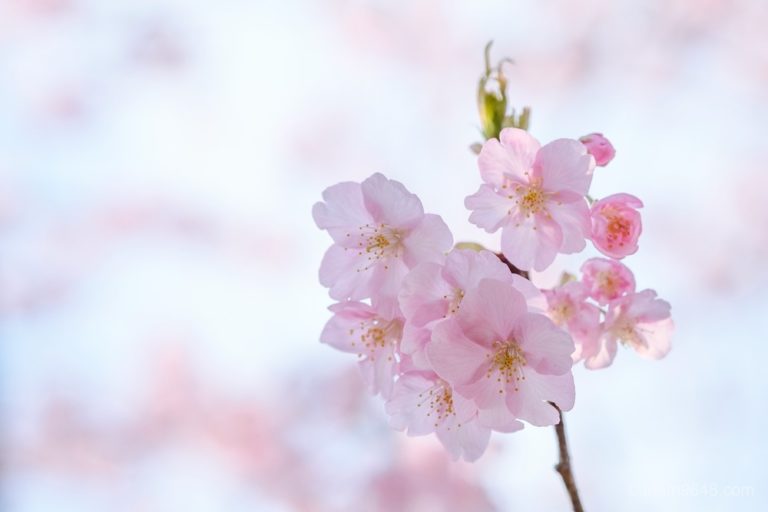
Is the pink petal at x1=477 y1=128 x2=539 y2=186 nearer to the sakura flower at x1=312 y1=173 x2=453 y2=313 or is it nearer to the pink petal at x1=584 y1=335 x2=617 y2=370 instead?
the sakura flower at x1=312 y1=173 x2=453 y2=313

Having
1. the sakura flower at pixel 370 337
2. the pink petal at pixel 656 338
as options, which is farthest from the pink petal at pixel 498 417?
the pink petal at pixel 656 338

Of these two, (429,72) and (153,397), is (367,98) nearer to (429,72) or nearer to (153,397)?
(429,72)

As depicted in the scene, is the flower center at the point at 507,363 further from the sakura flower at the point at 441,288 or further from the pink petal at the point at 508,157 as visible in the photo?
the pink petal at the point at 508,157

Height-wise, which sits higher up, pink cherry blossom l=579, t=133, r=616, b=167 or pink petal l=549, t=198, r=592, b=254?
pink cherry blossom l=579, t=133, r=616, b=167

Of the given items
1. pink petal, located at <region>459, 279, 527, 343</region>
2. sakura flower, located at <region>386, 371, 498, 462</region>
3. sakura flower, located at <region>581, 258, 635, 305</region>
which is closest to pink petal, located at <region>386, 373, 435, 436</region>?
sakura flower, located at <region>386, 371, 498, 462</region>

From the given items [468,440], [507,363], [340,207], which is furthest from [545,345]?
[340,207]

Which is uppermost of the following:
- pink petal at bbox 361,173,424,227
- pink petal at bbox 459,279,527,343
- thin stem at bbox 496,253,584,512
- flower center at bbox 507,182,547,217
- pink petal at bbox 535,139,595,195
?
pink petal at bbox 535,139,595,195
